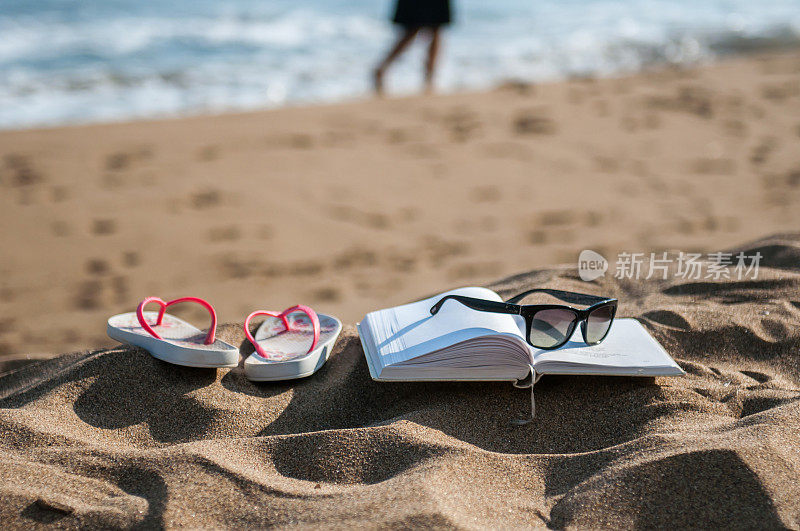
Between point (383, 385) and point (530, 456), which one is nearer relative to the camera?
point (530, 456)

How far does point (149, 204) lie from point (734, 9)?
13272 mm

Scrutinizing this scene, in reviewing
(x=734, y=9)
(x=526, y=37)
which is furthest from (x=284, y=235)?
(x=734, y=9)

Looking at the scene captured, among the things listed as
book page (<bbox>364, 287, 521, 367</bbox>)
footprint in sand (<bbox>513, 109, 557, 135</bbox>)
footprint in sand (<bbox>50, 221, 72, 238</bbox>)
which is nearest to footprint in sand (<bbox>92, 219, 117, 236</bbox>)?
footprint in sand (<bbox>50, 221, 72, 238</bbox>)

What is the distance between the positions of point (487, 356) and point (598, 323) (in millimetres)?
353

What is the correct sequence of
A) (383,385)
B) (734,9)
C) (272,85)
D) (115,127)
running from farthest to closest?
(734,9)
(272,85)
(115,127)
(383,385)

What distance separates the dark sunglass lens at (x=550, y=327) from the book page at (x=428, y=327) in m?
0.06

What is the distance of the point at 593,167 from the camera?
531 centimetres

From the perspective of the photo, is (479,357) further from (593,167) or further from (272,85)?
Answer: (272,85)

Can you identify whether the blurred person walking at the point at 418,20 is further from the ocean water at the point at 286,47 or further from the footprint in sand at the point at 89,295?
the footprint in sand at the point at 89,295

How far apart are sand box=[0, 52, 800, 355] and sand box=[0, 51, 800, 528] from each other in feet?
0.07

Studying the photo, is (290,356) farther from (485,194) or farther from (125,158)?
(125,158)

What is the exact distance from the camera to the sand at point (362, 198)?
3757mm

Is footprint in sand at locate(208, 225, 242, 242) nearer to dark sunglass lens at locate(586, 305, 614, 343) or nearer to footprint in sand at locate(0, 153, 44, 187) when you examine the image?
footprint in sand at locate(0, 153, 44, 187)

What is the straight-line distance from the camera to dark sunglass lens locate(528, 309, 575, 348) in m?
1.87
